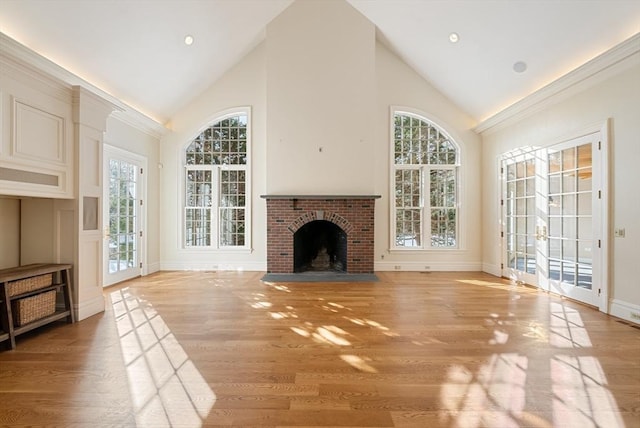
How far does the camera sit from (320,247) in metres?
7.10

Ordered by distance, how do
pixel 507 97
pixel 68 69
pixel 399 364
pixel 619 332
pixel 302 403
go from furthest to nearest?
pixel 507 97
pixel 68 69
pixel 619 332
pixel 399 364
pixel 302 403

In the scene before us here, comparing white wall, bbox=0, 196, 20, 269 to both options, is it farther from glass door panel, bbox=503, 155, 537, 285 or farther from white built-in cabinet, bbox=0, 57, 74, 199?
glass door panel, bbox=503, 155, 537, 285

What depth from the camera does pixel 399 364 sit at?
2.53 m

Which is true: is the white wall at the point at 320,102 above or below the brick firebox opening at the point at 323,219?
above

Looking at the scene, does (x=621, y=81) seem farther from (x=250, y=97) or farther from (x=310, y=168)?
(x=250, y=97)

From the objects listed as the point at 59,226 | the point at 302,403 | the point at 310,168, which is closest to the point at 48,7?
the point at 59,226

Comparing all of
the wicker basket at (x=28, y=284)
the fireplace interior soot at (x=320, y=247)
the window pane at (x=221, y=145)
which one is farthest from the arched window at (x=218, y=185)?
the wicker basket at (x=28, y=284)

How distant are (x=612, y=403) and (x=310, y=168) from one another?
5.29m

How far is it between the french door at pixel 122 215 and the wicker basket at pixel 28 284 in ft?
6.71

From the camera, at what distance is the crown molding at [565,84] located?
359cm

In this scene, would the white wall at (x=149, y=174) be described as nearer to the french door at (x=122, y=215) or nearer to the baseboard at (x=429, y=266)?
the french door at (x=122, y=215)

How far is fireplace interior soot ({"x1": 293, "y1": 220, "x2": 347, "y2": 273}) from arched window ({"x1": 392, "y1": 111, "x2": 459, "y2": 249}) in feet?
4.20

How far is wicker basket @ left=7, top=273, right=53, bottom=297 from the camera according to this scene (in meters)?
2.96

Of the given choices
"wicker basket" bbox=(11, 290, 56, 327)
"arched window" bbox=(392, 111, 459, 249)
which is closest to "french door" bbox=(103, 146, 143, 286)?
"wicker basket" bbox=(11, 290, 56, 327)
